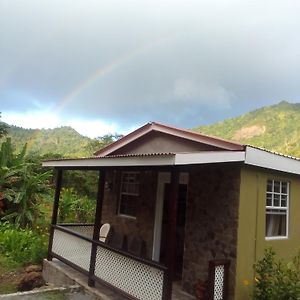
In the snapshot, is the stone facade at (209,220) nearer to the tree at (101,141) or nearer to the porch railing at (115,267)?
the porch railing at (115,267)

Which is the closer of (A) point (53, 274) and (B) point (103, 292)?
(B) point (103, 292)

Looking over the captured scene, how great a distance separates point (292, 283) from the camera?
6.55 meters

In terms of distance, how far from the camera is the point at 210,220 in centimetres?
782

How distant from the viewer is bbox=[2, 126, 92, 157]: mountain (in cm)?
5144

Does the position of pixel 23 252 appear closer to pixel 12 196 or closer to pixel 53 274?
pixel 53 274

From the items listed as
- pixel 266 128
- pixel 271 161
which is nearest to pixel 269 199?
pixel 271 161

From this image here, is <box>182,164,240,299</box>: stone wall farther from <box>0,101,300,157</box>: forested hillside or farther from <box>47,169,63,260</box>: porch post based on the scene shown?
<box>0,101,300,157</box>: forested hillside

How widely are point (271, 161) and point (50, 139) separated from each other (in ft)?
188

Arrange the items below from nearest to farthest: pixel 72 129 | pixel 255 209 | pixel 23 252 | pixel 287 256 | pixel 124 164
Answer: pixel 124 164 → pixel 255 209 → pixel 287 256 → pixel 23 252 → pixel 72 129

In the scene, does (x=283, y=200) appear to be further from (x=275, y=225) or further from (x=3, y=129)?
(x=3, y=129)

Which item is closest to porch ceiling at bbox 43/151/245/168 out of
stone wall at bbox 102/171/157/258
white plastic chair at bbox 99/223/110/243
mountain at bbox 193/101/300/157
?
stone wall at bbox 102/171/157/258

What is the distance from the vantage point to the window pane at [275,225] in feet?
27.7

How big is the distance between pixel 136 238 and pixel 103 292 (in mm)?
2293

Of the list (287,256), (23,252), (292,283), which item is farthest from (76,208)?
(292,283)
